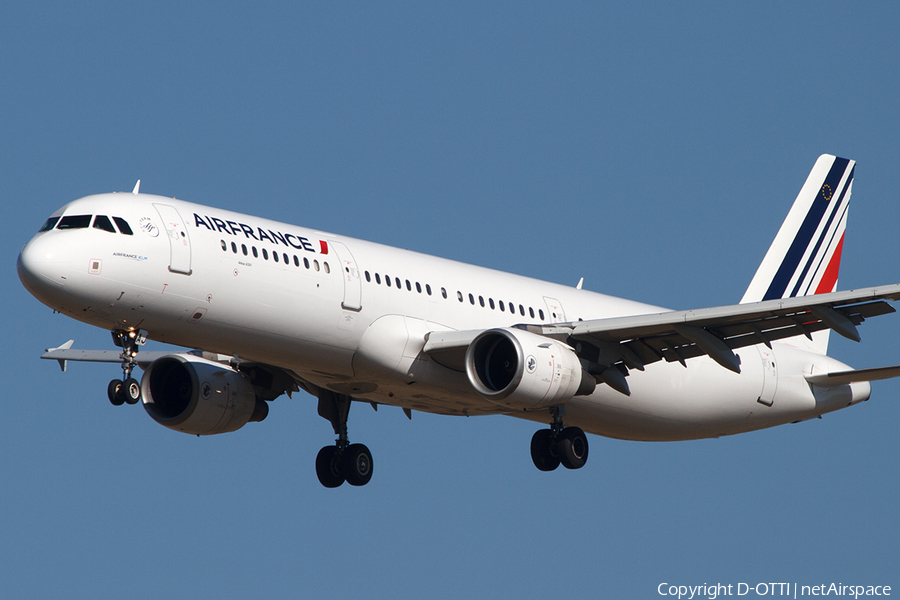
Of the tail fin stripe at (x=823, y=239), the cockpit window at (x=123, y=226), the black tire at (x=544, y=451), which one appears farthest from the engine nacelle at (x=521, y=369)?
the tail fin stripe at (x=823, y=239)

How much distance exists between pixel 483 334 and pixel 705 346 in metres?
5.19

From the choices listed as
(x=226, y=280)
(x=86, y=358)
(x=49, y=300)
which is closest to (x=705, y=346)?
(x=226, y=280)

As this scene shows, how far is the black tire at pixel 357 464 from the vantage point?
3331cm

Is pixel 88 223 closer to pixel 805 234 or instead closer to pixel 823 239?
pixel 805 234

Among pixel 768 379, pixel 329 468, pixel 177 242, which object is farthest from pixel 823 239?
pixel 177 242

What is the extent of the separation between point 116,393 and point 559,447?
11263 mm

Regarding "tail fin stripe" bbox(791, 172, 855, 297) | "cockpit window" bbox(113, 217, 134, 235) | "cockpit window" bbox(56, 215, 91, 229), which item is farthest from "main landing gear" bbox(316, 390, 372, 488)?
"tail fin stripe" bbox(791, 172, 855, 297)

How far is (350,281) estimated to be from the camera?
28016 millimetres

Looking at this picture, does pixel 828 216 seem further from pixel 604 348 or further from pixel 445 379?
pixel 445 379

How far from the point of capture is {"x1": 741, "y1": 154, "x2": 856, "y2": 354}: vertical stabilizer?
41312mm

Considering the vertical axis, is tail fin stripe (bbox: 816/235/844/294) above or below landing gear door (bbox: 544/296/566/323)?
above

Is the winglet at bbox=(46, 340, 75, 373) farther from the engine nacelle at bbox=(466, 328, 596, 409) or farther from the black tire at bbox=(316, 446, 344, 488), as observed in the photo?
the engine nacelle at bbox=(466, 328, 596, 409)

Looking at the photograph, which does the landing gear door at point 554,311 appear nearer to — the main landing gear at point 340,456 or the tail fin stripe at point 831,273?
the main landing gear at point 340,456

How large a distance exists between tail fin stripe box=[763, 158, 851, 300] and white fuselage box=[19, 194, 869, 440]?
764cm
